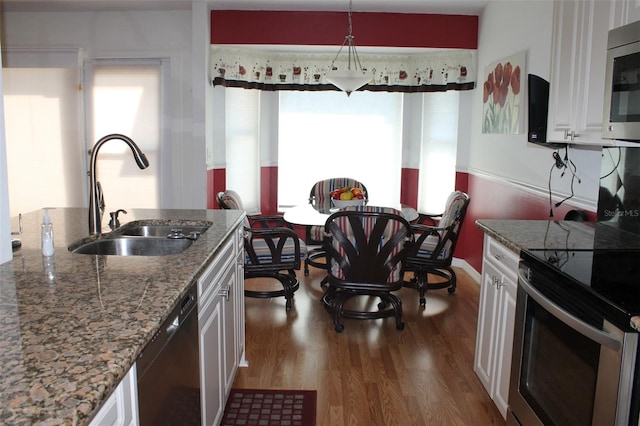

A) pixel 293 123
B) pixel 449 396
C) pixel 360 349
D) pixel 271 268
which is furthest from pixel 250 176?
pixel 449 396

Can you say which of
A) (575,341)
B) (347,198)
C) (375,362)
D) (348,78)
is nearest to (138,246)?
(375,362)

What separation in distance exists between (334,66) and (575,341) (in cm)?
427

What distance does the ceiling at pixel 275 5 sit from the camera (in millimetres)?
4625

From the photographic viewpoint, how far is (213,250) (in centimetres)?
207

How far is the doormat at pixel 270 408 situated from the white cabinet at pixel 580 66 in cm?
174

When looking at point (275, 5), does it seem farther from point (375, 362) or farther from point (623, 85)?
point (623, 85)

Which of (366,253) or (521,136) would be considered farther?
(521,136)

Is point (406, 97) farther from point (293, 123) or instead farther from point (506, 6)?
point (506, 6)

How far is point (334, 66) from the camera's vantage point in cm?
555

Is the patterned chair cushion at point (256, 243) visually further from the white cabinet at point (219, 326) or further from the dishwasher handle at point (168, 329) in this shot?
the dishwasher handle at point (168, 329)

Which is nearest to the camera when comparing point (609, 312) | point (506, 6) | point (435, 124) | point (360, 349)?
point (609, 312)

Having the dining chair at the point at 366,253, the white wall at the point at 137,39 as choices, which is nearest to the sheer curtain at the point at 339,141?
the white wall at the point at 137,39

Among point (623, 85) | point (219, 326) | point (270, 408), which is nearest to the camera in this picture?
point (623, 85)

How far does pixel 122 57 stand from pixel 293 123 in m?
1.82
